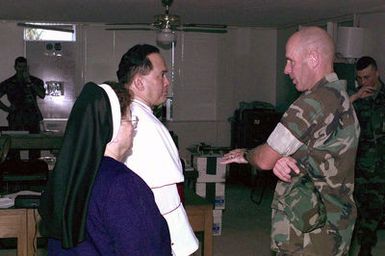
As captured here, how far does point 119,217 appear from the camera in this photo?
1549mm

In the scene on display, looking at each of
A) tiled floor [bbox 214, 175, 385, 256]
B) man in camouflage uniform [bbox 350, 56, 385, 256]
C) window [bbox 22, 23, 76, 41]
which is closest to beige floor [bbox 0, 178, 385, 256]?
tiled floor [bbox 214, 175, 385, 256]

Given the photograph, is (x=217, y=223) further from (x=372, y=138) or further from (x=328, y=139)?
(x=328, y=139)

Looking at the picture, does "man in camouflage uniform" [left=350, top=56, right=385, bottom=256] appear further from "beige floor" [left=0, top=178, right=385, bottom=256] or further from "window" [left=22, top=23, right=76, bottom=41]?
"window" [left=22, top=23, right=76, bottom=41]

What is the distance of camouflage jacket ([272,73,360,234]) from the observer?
7.52ft

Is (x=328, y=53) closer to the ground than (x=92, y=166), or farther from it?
farther from it

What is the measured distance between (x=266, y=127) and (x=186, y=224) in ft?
20.6

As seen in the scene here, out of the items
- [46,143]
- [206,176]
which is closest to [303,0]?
[206,176]

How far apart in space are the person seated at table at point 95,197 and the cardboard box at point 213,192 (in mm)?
3975

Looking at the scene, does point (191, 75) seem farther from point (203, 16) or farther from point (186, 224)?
point (186, 224)

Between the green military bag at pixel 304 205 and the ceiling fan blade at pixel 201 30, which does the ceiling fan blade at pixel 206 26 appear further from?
the green military bag at pixel 304 205

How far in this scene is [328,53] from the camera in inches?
94.6

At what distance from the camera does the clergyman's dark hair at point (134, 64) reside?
7.73 ft

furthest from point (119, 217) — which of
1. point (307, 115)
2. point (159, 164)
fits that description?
point (307, 115)

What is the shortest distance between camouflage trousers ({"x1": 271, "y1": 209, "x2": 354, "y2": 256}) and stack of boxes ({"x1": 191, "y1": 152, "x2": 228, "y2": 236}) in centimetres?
312
